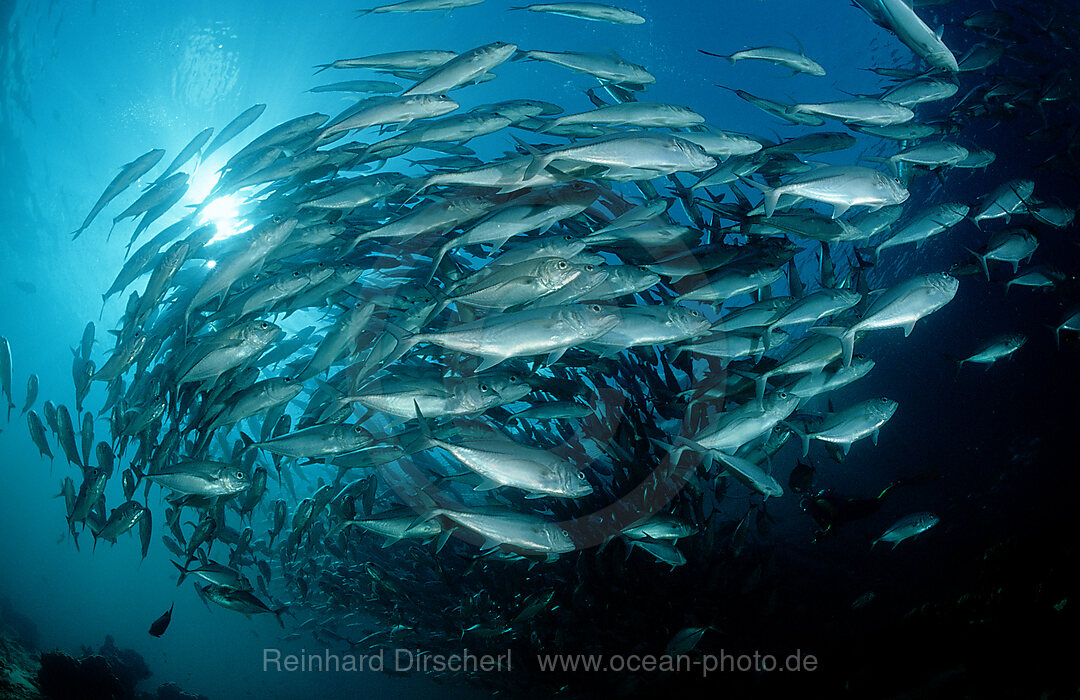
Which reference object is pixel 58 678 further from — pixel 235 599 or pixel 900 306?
pixel 900 306

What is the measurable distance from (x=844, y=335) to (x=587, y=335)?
1.89 meters

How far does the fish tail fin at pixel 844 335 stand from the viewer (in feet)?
10.5

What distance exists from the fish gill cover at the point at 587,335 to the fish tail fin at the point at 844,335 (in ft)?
0.09

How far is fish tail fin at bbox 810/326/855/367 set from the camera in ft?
10.5

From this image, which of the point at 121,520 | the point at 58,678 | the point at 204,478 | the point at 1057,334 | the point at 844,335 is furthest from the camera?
the point at 58,678

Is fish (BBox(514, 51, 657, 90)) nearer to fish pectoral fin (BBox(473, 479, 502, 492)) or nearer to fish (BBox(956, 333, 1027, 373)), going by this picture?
fish pectoral fin (BBox(473, 479, 502, 492))

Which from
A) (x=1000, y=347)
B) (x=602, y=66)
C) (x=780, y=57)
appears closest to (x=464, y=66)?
(x=602, y=66)

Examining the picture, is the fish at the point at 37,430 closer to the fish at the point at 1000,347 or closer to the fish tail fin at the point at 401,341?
the fish tail fin at the point at 401,341

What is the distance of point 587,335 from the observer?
108 inches

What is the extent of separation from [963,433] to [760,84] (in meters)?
11.6

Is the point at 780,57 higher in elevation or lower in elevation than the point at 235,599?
higher

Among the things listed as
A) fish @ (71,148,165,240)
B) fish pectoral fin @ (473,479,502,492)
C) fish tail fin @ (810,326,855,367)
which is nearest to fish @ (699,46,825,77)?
fish tail fin @ (810,326,855,367)

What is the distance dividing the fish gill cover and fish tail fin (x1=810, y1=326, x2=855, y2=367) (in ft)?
0.09

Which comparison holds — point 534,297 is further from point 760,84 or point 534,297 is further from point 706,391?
→ point 760,84
